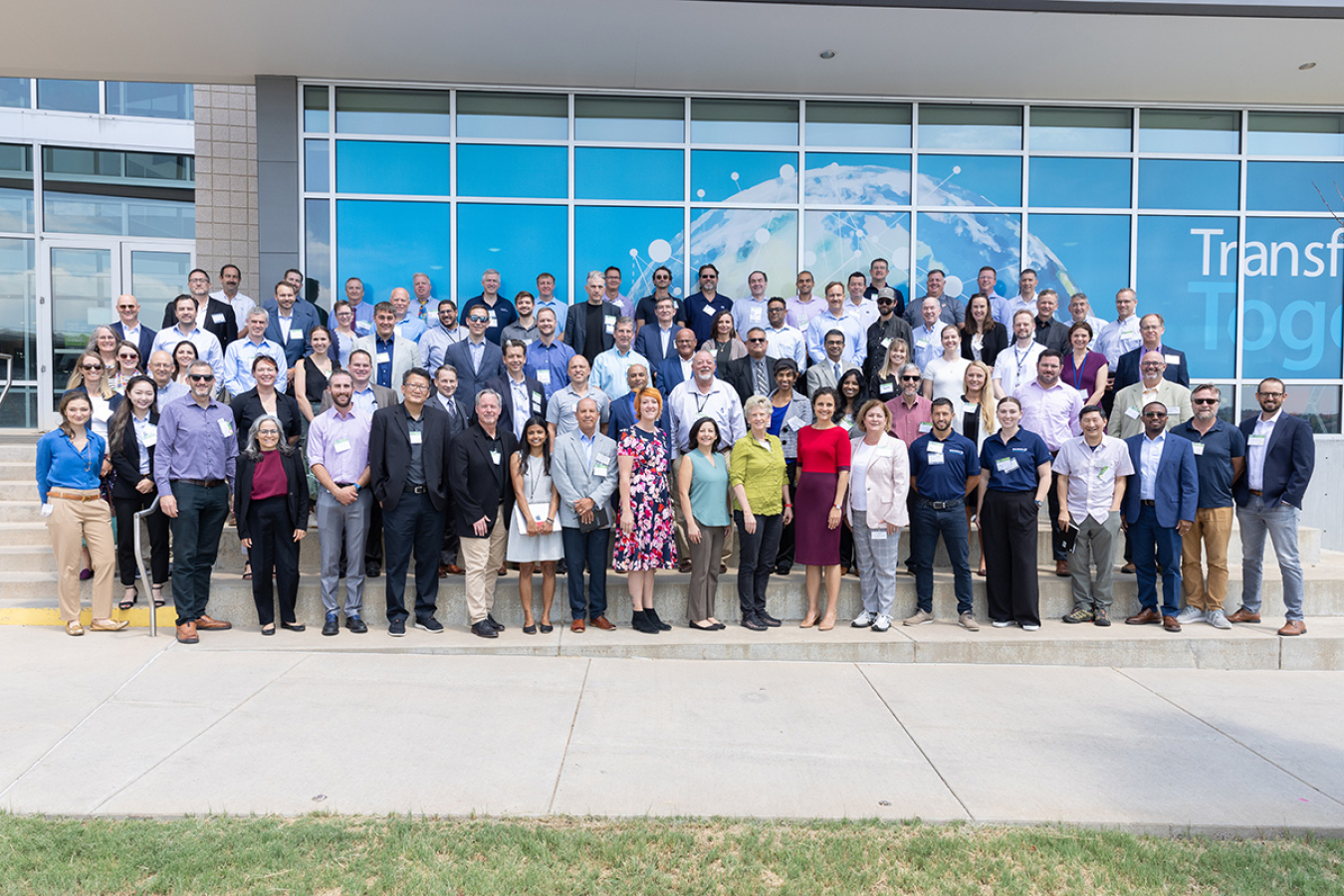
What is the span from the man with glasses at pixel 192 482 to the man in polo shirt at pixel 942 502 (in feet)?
18.9

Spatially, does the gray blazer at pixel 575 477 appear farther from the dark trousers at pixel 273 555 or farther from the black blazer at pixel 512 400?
the dark trousers at pixel 273 555

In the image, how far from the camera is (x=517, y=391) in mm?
8180

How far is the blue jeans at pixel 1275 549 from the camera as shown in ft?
24.7

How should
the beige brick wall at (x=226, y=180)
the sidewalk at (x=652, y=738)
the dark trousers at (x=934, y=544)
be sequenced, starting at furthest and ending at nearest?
the beige brick wall at (x=226, y=180), the dark trousers at (x=934, y=544), the sidewalk at (x=652, y=738)

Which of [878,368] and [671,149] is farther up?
[671,149]

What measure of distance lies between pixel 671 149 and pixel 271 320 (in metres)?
5.72

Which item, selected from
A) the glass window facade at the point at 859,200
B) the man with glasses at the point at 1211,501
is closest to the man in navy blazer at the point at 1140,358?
the man with glasses at the point at 1211,501

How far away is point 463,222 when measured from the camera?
11.8 meters

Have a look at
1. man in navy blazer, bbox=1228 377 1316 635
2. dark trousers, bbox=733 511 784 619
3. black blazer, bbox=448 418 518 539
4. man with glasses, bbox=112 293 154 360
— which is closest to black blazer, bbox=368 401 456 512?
black blazer, bbox=448 418 518 539

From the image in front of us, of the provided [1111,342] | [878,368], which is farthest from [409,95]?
[1111,342]

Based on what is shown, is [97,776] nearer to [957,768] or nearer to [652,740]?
[652,740]

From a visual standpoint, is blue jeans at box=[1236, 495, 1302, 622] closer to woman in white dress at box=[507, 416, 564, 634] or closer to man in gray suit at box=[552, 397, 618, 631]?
man in gray suit at box=[552, 397, 618, 631]

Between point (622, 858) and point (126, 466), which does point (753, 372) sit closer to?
point (622, 858)

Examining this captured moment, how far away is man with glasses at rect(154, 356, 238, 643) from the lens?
7.01m
